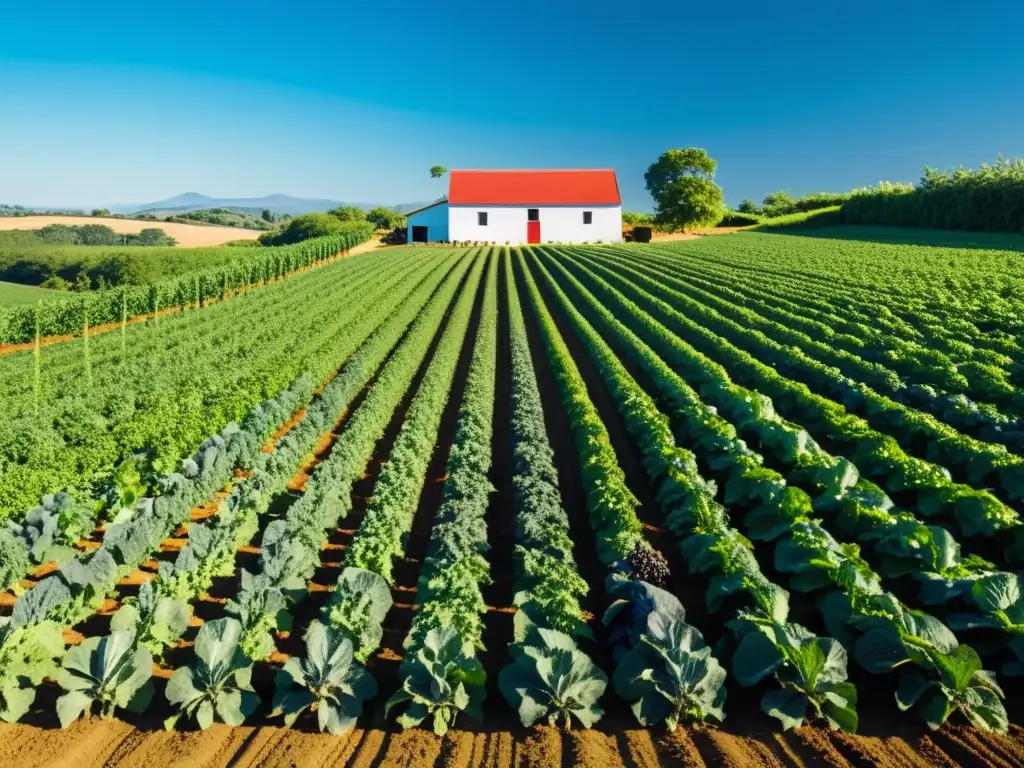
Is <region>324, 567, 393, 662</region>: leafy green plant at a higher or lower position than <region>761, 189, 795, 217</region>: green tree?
lower

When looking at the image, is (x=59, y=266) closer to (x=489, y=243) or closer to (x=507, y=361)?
(x=489, y=243)

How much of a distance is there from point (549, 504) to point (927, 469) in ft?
16.2

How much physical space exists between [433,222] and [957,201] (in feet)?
141

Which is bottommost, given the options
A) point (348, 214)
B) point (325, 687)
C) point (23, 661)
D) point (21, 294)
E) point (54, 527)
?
point (325, 687)

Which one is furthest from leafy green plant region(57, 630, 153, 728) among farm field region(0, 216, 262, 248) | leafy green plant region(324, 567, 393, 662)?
farm field region(0, 216, 262, 248)

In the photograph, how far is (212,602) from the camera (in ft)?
23.6

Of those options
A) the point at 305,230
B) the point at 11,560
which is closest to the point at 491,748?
the point at 11,560

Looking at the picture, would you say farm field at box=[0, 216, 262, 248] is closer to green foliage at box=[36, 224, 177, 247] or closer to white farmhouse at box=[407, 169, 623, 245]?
green foliage at box=[36, 224, 177, 247]

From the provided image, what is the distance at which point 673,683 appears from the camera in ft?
17.4

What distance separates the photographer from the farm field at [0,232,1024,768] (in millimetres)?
5242

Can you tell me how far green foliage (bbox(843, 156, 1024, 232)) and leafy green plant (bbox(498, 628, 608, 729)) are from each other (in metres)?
51.5

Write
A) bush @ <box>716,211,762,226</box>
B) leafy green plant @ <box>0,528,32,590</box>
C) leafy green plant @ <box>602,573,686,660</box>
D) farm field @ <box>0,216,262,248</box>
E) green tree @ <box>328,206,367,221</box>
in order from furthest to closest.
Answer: green tree @ <box>328,206,367,221</box> < bush @ <box>716,211,762,226</box> < farm field @ <box>0,216,262,248</box> < leafy green plant @ <box>0,528,32,590</box> < leafy green plant @ <box>602,573,686,660</box>

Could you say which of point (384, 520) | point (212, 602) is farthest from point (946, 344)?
point (212, 602)

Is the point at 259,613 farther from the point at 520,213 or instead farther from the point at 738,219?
the point at 738,219
